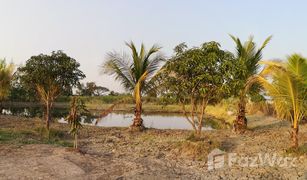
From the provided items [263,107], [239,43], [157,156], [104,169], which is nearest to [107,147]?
[157,156]

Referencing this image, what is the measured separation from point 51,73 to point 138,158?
5186mm

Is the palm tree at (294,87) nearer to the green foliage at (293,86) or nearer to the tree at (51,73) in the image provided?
the green foliage at (293,86)

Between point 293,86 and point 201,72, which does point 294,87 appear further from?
point 201,72

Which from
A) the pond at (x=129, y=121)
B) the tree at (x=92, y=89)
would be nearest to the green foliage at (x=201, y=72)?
the pond at (x=129, y=121)

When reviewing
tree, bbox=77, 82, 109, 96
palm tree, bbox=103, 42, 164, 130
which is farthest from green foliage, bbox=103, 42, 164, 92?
tree, bbox=77, 82, 109, 96

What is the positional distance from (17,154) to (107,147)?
2745 mm

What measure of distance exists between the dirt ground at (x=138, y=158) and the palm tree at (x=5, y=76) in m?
6.50

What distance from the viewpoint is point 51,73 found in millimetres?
12891

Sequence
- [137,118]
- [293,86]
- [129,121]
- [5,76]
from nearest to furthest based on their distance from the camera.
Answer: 1. [293,86]
2. [137,118]
3. [5,76]
4. [129,121]

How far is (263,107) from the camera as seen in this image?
2128cm

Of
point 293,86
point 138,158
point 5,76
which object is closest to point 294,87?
point 293,86

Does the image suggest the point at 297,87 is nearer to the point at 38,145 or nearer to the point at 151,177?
the point at 151,177

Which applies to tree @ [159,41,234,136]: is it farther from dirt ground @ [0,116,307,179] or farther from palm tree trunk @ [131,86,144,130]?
palm tree trunk @ [131,86,144,130]

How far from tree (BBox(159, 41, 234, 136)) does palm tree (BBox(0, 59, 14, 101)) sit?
10.6 m
